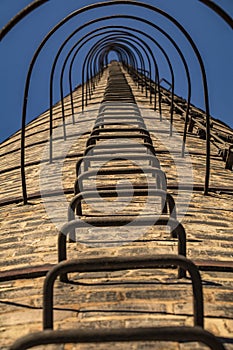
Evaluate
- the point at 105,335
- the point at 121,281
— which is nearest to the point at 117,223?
the point at 121,281

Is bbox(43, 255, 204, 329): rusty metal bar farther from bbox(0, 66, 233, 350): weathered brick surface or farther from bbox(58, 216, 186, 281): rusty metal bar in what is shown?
bbox(58, 216, 186, 281): rusty metal bar

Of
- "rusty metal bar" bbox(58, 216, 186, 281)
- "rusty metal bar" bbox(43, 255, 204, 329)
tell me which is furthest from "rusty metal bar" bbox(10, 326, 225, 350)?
"rusty metal bar" bbox(58, 216, 186, 281)

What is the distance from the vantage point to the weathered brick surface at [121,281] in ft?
7.73

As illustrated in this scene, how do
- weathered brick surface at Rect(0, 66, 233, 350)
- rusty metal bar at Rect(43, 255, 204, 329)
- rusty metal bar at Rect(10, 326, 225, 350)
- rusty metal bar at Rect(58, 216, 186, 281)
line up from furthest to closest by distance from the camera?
rusty metal bar at Rect(58, 216, 186, 281) → weathered brick surface at Rect(0, 66, 233, 350) → rusty metal bar at Rect(43, 255, 204, 329) → rusty metal bar at Rect(10, 326, 225, 350)

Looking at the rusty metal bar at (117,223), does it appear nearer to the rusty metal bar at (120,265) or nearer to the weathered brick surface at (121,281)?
the weathered brick surface at (121,281)

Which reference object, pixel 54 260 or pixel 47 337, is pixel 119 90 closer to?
pixel 54 260

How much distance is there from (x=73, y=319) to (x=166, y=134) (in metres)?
6.12

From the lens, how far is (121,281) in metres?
2.75

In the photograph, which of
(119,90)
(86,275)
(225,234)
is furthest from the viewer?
(119,90)

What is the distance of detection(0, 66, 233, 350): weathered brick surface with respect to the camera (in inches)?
92.7

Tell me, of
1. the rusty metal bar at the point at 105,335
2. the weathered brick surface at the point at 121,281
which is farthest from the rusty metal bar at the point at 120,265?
the rusty metal bar at the point at 105,335

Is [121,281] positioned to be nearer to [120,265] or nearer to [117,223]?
[117,223]

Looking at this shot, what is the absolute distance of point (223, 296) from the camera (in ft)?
8.62

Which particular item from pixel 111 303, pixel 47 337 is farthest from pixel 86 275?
pixel 47 337
